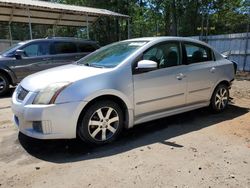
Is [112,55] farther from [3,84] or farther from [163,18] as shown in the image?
[163,18]

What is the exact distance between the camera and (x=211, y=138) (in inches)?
175

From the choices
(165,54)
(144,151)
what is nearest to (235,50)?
(165,54)

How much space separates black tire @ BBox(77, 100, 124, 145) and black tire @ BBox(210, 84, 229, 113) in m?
2.40

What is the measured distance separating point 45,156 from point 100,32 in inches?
946

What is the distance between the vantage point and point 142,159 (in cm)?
370

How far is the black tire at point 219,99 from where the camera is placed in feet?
19.0

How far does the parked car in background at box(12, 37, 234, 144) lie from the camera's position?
380 cm

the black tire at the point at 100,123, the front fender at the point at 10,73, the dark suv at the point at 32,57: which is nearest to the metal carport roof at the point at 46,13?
the dark suv at the point at 32,57

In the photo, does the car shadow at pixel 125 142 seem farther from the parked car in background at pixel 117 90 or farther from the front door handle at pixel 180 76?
the front door handle at pixel 180 76

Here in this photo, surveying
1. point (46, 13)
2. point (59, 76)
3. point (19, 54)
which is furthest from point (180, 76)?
point (46, 13)

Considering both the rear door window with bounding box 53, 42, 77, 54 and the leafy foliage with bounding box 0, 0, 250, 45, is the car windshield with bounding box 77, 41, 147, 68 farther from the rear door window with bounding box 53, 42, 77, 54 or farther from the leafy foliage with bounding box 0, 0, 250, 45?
the leafy foliage with bounding box 0, 0, 250, 45

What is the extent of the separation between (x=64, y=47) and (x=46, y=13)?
7701 mm

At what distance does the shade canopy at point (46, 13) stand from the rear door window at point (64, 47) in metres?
4.76

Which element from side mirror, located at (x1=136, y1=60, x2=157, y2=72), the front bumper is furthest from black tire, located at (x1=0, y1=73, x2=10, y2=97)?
side mirror, located at (x1=136, y1=60, x2=157, y2=72)
